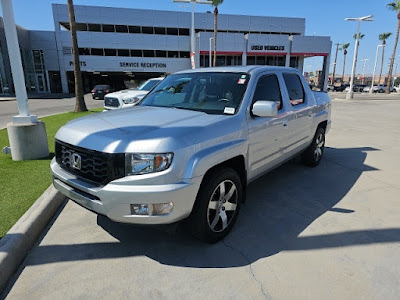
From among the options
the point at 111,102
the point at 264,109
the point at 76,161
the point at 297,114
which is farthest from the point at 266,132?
the point at 111,102

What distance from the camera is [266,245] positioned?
9.95 feet

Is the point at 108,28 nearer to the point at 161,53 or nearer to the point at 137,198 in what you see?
the point at 161,53

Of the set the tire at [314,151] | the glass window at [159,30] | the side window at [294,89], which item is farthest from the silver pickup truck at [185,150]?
the glass window at [159,30]

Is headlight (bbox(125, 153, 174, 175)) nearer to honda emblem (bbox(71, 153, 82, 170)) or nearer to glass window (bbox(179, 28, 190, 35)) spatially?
honda emblem (bbox(71, 153, 82, 170))

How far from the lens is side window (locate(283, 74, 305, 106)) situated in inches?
174

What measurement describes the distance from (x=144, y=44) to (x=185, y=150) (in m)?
41.5

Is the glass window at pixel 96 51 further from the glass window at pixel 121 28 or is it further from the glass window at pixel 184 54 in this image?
the glass window at pixel 184 54

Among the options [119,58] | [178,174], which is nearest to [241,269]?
[178,174]

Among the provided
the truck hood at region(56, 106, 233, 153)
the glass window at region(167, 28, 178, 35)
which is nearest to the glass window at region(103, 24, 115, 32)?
the glass window at region(167, 28, 178, 35)

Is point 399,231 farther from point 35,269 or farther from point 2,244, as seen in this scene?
point 2,244

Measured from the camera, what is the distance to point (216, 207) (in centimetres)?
300

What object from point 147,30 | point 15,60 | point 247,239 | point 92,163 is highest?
point 147,30

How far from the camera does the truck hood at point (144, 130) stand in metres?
2.46

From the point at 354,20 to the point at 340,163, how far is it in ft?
83.3
